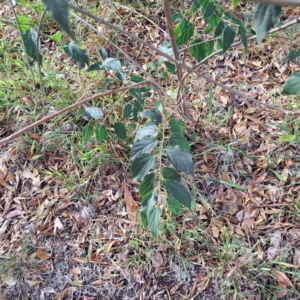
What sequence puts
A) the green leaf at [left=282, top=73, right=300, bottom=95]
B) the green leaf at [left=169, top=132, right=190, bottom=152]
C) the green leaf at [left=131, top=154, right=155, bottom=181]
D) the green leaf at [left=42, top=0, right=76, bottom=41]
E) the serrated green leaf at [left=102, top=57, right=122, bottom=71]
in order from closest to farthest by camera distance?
the green leaf at [left=42, top=0, right=76, bottom=41]
the green leaf at [left=282, top=73, right=300, bottom=95]
the green leaf at [left=131, top=154, right=155, bottom=181]
the green leaf at [left=169, top=132, right=190, bottom=152]
the serrated green leaf at [left=102, top=57, right=122, bottom=71]

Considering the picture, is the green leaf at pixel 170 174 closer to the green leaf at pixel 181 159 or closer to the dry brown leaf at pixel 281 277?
the green leaf at pixel 181 159

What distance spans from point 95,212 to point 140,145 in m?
0.68

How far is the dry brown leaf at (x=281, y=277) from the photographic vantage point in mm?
1175

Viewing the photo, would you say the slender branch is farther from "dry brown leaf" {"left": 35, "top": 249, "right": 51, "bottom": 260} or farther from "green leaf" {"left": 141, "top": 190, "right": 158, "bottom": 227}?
"dry brown leaf" {"left": 35, "top": 249, "right": 51, "bottom": 260}

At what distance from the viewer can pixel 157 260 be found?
4.19ft

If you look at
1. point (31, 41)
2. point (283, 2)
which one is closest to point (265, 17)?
point (283, 2)

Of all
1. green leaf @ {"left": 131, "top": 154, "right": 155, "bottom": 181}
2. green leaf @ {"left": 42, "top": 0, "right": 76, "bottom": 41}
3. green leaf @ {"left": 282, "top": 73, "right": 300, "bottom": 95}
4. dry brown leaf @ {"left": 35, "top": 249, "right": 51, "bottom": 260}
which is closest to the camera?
green leaf @ {"left": 42, "top": 0, "right": 76, "bottom": 41}

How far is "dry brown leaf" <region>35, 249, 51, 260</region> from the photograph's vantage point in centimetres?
135

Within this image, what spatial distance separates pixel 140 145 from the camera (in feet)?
2.79

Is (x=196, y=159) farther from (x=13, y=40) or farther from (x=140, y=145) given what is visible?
(x=13, y=40)

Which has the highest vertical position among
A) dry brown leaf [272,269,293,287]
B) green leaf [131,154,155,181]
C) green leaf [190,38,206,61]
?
green leaf [190,38,206,61]

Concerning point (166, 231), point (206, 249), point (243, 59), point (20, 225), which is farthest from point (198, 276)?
point (243, 59)

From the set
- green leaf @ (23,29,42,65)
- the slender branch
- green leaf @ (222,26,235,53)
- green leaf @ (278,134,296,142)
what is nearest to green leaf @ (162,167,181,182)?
green leaf @ (222,26,235,53)

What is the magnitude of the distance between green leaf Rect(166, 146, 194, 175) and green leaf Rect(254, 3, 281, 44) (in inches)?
17.1
